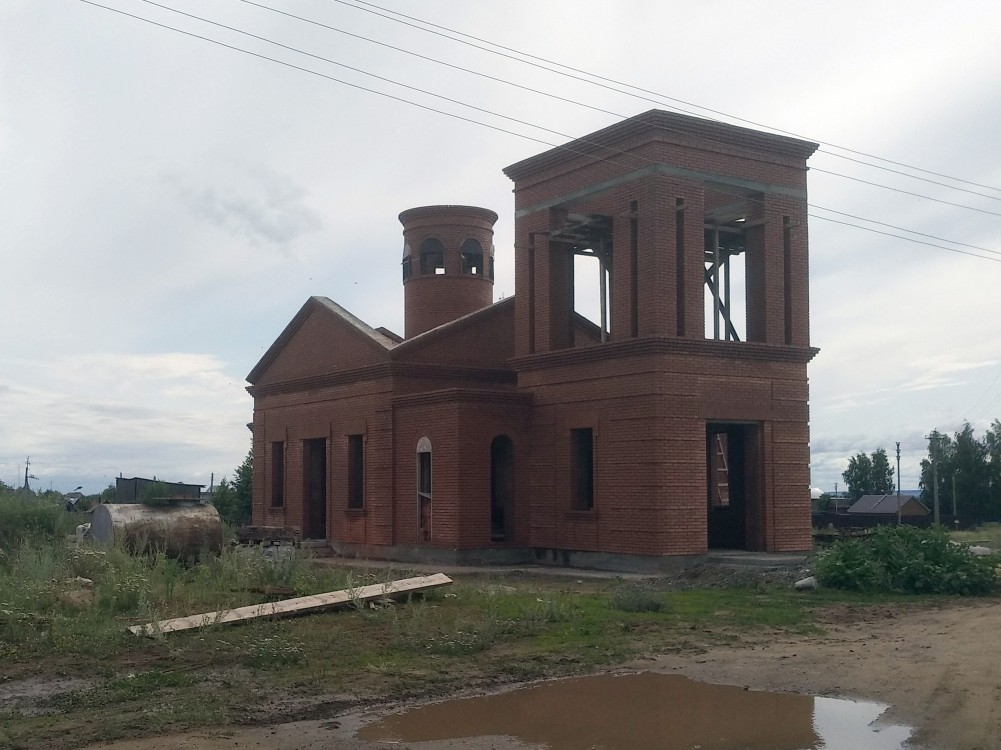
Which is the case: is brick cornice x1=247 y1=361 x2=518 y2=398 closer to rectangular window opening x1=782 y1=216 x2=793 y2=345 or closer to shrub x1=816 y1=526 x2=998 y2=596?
rectangular window opening x1=782 y1=216 x2=793 y2=345

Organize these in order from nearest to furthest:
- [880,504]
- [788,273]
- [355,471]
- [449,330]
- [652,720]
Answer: [652,720], [788,273], [449,330], [355,471], [880,504]

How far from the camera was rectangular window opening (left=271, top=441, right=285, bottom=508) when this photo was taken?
30047 mm

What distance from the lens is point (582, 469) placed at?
21953mm

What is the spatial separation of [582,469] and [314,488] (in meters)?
9.81

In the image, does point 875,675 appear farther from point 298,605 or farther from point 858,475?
point 858,475

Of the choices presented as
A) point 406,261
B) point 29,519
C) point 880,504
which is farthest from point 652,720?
point 880,504

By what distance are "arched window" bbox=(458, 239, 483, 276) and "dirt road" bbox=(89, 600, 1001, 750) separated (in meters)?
19.2

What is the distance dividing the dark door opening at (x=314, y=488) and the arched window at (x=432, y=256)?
600cm

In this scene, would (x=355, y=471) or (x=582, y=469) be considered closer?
(x=582, y=469)

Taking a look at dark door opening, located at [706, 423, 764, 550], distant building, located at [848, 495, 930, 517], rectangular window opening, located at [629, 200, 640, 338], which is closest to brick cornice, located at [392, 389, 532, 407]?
rectangular window opening, located at [629, 200, 640, 338]

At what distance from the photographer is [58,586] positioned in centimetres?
1274

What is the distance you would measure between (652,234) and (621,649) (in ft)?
36.0

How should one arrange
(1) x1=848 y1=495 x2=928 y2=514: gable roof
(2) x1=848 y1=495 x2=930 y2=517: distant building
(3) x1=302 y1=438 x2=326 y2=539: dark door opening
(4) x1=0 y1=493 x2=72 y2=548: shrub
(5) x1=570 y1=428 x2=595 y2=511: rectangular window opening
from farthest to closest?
(1) x1=848 y1=495 x2=928 y2=514: gable roof, (2) x1=848 y1=495 x2=930 y2=517: distant building, (3) x1=302 y1=438 x2=326 y2=539: dark door opening, (5) x1=570 y1=428 x2=595 y2=511: rectangular window opening, (4) x1=0 y1=493 x2=72 y2=548: shrub

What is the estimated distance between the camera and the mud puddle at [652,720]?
7.10 metres
